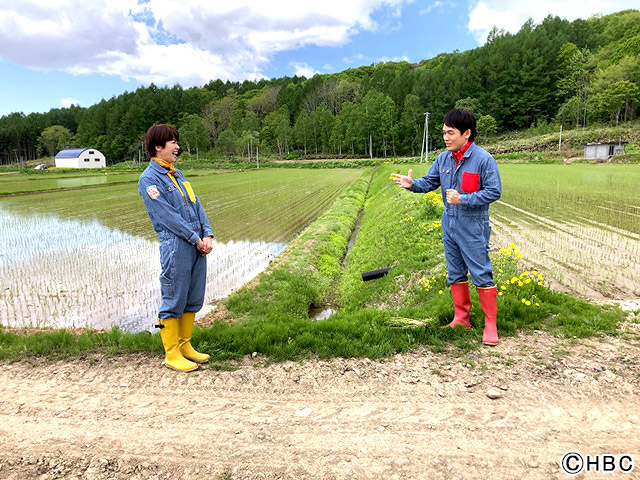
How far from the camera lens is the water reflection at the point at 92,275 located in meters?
6.57

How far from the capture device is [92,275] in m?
8.81

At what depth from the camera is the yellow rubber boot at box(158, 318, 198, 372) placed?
3725 mm

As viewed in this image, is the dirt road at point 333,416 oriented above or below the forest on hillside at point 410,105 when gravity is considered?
below

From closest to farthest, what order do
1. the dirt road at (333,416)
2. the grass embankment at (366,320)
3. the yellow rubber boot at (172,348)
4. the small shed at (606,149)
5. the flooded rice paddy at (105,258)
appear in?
the dirt road at (333,416) < the yellow rubber boot at (172,348) < the grass embankment at (366,320) < the flooded rice paddy at (105,258) < the small shed at (606,149)

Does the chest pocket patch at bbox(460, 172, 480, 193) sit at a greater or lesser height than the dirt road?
greater

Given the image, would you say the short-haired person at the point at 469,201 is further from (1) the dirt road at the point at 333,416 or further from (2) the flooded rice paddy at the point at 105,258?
(2) the flooded rice paddy at the point at 105,258

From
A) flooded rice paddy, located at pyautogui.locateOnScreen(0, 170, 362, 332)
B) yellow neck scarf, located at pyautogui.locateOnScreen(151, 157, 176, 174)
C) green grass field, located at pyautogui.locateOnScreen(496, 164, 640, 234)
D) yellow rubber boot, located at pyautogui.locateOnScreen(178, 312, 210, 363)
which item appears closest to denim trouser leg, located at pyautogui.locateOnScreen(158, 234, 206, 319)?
yellow rubber boot, located at pyautogui.locateOnScreen(178, 312, 210, 363)

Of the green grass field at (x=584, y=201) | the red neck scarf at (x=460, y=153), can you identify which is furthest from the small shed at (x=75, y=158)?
the red neck scarf at (x=460, y=153)

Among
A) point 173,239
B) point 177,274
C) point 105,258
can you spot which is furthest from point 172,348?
point 105,258

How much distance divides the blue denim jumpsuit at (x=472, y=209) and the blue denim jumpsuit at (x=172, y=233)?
106 inches

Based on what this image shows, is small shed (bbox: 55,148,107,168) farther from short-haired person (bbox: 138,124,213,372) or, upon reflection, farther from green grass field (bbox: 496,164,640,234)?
short-haired person (bbox: 138,124,213,372)

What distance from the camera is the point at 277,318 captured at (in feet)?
17.7

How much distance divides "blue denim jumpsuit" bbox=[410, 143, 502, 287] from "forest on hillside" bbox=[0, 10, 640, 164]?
70.1m

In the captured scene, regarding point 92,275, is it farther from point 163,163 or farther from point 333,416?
point 333,416
